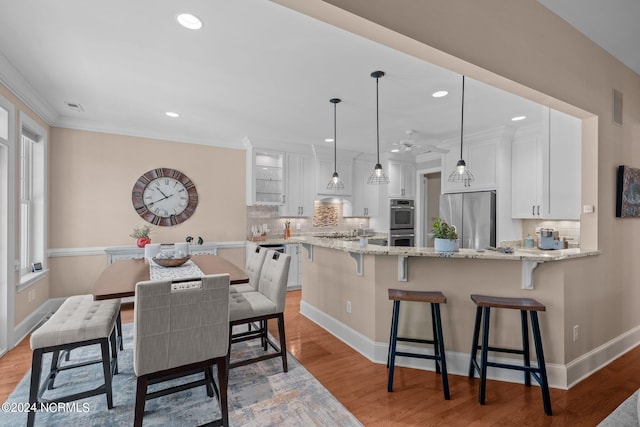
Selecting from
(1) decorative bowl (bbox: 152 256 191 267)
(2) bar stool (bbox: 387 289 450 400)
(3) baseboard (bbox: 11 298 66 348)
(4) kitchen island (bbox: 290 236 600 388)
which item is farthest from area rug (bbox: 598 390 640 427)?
(3) baseboard (bbox: 11 298 66 348)

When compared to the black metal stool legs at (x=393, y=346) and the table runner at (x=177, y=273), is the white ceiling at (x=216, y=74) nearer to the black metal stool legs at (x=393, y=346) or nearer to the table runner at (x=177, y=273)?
the table runner at (x=177, y=273)

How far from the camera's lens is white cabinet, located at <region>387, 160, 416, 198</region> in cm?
647

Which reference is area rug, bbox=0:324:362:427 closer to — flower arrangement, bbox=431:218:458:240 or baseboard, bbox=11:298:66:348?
baseboard, bbox=11:298:66:348

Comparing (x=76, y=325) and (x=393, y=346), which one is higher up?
(x=76, y=325)

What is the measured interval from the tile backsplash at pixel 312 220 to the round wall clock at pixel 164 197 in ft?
3.49

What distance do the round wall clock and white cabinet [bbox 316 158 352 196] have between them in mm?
2219

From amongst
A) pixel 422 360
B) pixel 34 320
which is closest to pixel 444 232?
pixel 422 360

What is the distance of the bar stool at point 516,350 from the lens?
2121 mm

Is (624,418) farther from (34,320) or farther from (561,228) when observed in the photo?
(34,320)

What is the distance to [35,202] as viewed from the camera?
3.88 meters

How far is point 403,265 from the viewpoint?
272 cm

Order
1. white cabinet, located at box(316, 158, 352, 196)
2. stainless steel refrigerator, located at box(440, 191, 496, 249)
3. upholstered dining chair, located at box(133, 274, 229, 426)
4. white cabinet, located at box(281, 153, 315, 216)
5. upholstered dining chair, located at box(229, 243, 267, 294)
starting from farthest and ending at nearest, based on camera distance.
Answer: white cabinet, located at box(316, 158, 352, 196) → white cabinet, located at box(281, 153, 315, 216) → stainless steel refrigerator, located at box(440, 191, 496, 249) → upholstered dining chair, located at box(229, 243, 267, 294) → upholstered dining chair, located at box(133, 274, 229, 426)

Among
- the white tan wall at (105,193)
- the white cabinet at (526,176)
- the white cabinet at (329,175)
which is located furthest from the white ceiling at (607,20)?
the white tan wall at (105,193)

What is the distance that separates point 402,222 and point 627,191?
3.78 meters
